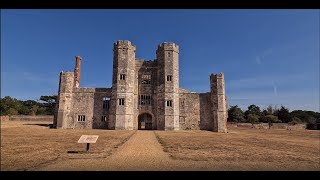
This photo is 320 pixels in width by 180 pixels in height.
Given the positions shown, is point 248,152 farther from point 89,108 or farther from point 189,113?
point 89,108

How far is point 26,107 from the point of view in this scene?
7050 centimetres

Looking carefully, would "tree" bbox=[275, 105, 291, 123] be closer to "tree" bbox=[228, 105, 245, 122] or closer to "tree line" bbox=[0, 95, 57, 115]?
"tree" bbox=[228, 105, 245, 122]

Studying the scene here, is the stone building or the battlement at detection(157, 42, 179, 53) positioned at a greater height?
the battlement at detection(157, 42, 179, 53)

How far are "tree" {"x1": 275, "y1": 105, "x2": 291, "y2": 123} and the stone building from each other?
43.4 m

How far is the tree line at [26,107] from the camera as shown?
59.3 metres

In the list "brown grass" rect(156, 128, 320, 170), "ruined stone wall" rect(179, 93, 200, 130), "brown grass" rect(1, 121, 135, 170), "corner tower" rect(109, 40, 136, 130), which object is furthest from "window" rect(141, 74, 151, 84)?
"brown grass" rect(1, 121, 135, 170)

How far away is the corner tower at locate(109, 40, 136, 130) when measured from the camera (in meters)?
34.0

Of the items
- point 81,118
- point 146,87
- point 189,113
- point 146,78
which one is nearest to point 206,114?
point 189,113

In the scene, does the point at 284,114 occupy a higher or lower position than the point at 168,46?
lower

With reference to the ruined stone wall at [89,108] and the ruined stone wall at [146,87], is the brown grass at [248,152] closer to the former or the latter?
the ruined stone wall at [146,87]

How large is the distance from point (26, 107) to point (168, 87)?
177ft

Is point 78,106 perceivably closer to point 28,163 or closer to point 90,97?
point 90,97

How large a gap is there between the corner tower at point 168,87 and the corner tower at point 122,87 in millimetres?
4099
